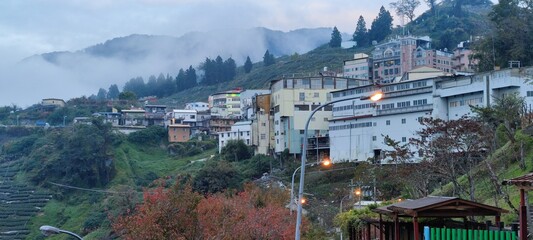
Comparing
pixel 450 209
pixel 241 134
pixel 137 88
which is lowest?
pixel 450 209

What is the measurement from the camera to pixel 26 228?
59.1 meters

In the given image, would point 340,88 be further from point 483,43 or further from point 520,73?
point 520,73

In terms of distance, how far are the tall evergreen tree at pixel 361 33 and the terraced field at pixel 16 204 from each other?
64045mm

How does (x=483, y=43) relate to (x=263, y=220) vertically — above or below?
above

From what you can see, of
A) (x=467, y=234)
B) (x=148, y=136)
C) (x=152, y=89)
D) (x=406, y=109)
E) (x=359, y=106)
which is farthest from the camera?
(x=152, y=89)

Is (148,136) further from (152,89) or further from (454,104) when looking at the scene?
(152,89)

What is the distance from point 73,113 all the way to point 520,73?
6984 centimetres

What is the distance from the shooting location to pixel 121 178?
7038cm

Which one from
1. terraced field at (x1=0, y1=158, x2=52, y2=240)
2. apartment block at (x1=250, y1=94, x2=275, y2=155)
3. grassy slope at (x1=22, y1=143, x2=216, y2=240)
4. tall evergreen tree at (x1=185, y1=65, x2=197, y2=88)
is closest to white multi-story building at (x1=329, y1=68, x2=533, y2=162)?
apartment block at (x1=250, y1=94, x2=275, y2=155)

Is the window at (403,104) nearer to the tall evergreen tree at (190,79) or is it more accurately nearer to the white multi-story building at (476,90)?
the white multi-story building at (476,90)

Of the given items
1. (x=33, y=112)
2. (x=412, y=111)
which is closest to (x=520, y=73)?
(x=412, y=111)

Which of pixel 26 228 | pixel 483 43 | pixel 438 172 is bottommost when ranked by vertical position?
pixel 26 228

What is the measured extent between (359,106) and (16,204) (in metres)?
33.6

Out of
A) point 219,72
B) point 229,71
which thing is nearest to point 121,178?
point 219,72
